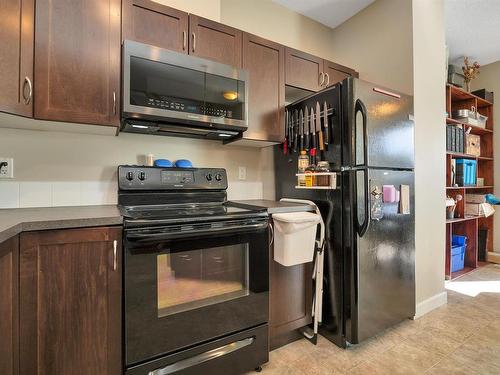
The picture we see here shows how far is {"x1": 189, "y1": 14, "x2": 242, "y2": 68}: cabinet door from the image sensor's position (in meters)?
1.72

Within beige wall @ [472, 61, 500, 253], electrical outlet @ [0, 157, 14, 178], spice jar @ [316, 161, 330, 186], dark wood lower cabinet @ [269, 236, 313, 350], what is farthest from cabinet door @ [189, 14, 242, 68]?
beige wall @ [472, 61, 500, 253]

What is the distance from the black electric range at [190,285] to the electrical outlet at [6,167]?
55cm

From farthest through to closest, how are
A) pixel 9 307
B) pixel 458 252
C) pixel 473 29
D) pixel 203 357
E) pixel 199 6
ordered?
1. pixel 458 252
2. pixel 473 29
3. pixel 199 6
4. pixel 203 357
5. pixel 9 307

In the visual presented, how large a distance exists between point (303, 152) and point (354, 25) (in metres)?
1.62

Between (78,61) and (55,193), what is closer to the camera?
(78,61)

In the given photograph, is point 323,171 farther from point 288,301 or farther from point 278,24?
point 278,24

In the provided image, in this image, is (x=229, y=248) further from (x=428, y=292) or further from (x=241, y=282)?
(x=428, y=292)

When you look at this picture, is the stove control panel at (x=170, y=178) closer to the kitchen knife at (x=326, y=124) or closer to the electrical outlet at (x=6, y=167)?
the electrical outlet at (x=6, y=167)

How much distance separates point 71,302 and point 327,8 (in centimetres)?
301

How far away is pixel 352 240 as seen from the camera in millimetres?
1704

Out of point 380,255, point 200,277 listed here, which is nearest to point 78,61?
point 200,277

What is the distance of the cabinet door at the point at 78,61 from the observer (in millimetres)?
1318

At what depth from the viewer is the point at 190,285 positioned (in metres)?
1.38

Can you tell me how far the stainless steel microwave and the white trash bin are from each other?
0.71 metres
